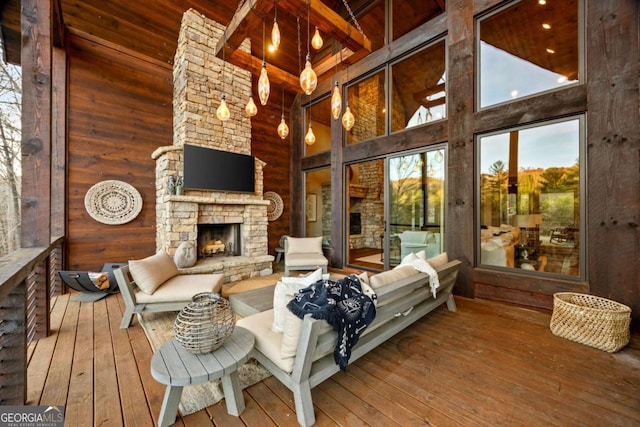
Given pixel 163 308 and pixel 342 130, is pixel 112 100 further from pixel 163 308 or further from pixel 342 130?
pixel 342 130

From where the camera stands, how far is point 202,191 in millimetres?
4480

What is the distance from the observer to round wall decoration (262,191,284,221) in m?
6.28

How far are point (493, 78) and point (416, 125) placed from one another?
117cm

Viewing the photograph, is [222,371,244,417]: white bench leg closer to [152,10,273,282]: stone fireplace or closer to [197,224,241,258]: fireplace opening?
[152,10,273,282]: stone fireplace

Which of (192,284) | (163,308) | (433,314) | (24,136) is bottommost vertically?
(433,314)

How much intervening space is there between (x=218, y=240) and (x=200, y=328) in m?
3.92

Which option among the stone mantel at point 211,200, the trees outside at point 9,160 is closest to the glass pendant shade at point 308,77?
the stone mantel at point 211,200

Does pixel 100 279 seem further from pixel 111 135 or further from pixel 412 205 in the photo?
pixel 412 205

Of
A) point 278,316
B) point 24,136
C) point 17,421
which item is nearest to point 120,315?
point 17,421

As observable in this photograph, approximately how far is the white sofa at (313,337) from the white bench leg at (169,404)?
0.51 meters

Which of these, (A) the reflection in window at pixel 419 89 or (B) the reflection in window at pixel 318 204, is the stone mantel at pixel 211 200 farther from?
(A) the reflection in window at pixel 419 89

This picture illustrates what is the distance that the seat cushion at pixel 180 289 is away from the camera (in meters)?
2.68

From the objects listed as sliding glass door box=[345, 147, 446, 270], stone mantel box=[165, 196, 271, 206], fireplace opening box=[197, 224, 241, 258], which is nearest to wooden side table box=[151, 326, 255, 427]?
stone mantel box=[165, 196, 271, 206]

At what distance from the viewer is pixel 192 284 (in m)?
2.95
